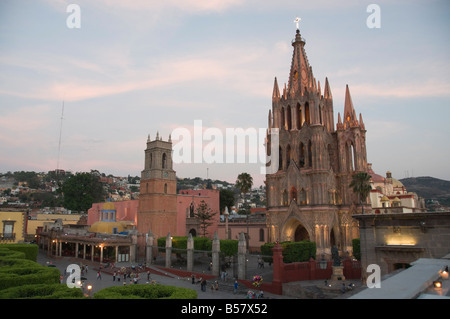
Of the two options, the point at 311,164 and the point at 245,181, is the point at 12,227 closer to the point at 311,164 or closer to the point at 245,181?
the point at 245,181

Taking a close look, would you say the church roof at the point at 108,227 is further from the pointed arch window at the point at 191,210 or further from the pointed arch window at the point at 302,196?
the pointed arch window at the point at 302,196

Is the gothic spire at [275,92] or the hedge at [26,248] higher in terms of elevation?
the gothic spire at [275,92]

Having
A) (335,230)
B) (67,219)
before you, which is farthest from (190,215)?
(67,219)

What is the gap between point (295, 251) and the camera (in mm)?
36562

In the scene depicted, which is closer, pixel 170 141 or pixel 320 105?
pixel 320 105

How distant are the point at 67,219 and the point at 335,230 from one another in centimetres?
6066

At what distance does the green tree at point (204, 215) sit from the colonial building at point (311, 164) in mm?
14691

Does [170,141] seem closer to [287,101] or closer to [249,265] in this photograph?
[287,101]

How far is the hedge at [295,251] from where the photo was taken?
36188mm

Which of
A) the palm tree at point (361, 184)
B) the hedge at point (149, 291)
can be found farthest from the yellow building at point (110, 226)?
the hedge at point (149, 291)

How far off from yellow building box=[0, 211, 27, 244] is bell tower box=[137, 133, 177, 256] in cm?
1713

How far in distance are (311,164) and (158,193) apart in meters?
25.6
